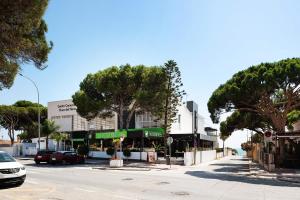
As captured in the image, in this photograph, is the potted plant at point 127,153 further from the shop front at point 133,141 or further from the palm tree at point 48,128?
the palm tree at point 48,128


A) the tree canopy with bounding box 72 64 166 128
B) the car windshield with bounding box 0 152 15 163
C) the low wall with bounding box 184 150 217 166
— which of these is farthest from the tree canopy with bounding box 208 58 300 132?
the car windshield with bounding box 0 152 15 163

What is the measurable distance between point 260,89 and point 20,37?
17034mm

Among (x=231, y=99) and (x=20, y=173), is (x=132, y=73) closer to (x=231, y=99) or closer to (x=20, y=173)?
(x=231, y=99)

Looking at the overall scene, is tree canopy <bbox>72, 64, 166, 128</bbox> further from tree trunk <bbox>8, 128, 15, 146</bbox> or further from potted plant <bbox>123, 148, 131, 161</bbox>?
tree trunk <bbox>8, 128, 15, 146</bbox>

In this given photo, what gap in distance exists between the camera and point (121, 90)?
1686 inches

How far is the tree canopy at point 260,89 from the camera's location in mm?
25797

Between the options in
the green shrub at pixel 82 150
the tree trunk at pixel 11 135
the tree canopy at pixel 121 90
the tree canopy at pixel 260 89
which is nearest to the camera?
the tree canopy at pixel 260 89

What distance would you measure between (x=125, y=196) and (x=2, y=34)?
24.3 feet

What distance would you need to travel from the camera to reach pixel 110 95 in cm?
4403

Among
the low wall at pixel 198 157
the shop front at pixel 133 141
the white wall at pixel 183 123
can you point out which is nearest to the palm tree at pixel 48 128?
the shop front at pixel 133 141

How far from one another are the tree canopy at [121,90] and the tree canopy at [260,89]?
11518 millimetres

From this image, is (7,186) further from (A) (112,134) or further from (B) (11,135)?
(B) (11,135)

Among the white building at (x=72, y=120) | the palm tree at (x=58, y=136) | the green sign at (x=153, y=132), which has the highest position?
the white building at (x=72, y=120)

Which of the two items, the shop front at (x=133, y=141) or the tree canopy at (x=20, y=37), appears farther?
the shop front at (x=133, y=141)
